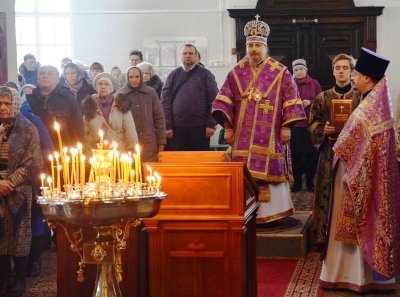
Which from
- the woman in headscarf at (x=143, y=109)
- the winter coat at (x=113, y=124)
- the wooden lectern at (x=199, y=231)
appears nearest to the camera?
the wooden lectern at (x=199, y=231)

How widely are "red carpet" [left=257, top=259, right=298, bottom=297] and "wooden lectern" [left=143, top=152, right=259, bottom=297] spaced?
1352 mm

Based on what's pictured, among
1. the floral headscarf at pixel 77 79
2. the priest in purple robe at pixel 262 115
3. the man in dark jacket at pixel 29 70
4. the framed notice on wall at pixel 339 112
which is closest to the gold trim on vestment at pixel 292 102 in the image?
the priest in purple robe at pixel 262 115

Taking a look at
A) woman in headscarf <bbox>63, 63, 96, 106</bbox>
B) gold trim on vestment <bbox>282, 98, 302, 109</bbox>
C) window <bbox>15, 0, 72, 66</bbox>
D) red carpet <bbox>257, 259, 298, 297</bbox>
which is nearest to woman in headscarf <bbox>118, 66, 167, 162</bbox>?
woman in headscarf <bbox>63, 63, 96, 106</bbox>

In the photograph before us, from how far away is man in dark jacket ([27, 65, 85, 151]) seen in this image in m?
7.22

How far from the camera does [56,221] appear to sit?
370 cm

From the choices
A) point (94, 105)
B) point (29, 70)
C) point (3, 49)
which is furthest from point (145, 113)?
point (29, 70)

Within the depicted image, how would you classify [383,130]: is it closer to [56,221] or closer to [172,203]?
[172,203]

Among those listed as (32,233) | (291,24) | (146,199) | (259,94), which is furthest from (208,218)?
(291,24)

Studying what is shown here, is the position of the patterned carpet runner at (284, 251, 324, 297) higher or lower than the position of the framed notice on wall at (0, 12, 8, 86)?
lower

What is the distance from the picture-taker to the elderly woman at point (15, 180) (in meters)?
5.67

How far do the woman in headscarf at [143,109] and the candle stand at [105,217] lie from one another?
4383mm

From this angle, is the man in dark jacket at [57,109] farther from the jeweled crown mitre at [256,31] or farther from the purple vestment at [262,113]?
the jeweled crown mitre at [256,31]

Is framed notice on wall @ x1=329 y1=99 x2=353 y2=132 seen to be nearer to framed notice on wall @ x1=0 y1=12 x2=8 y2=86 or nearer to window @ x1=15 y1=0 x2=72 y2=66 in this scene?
framed notice on wall @ x1=0 y1=12 x2=8 y2=86

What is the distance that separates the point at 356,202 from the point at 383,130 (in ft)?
1.71
